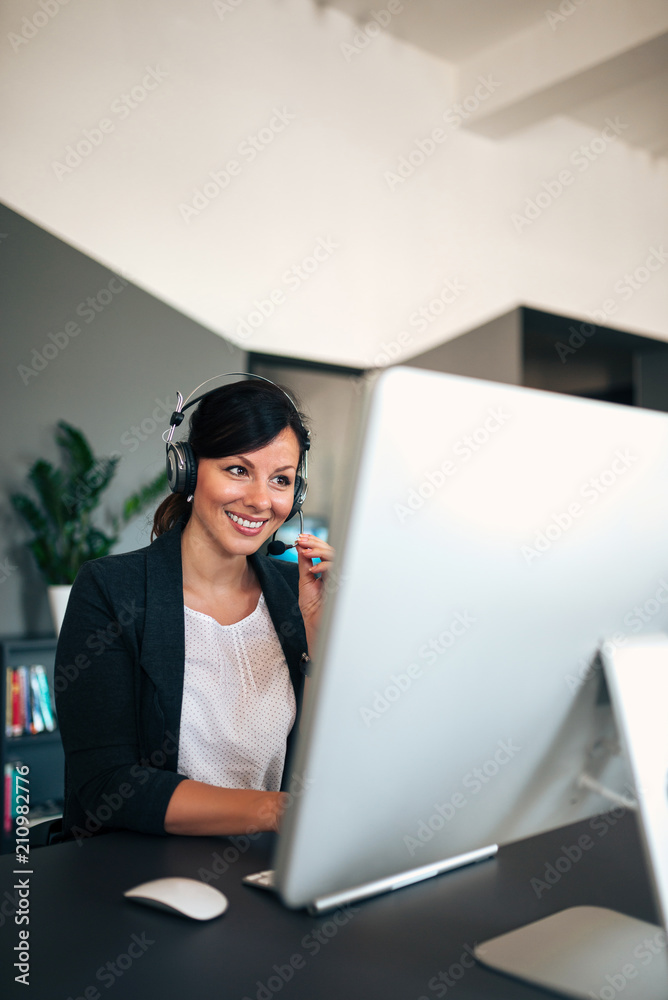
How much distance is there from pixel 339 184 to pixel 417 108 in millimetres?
705

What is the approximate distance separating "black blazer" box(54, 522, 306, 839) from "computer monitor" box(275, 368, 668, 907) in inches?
20.6

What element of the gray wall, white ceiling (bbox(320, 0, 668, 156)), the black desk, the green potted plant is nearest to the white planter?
the green potted plant

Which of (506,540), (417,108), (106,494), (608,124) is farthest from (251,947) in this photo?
(608,124)

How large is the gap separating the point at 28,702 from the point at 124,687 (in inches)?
67.9

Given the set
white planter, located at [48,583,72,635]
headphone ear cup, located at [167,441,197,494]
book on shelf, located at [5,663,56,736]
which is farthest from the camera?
book on shelf, located at [5,663,56,736]

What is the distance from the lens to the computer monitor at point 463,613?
50 cm

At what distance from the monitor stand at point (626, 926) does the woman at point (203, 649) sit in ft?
1.16

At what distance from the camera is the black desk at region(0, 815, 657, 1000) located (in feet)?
2.14

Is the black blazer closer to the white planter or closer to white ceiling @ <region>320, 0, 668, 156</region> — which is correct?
the white planter

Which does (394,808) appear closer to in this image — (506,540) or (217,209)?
(506,540)

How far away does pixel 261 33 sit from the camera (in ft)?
11.5

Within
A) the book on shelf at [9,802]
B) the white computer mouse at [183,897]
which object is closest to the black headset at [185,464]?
the white computer mouse at [183,897]

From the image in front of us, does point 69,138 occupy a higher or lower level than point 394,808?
higher

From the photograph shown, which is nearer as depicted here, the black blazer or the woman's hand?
the black blazer
